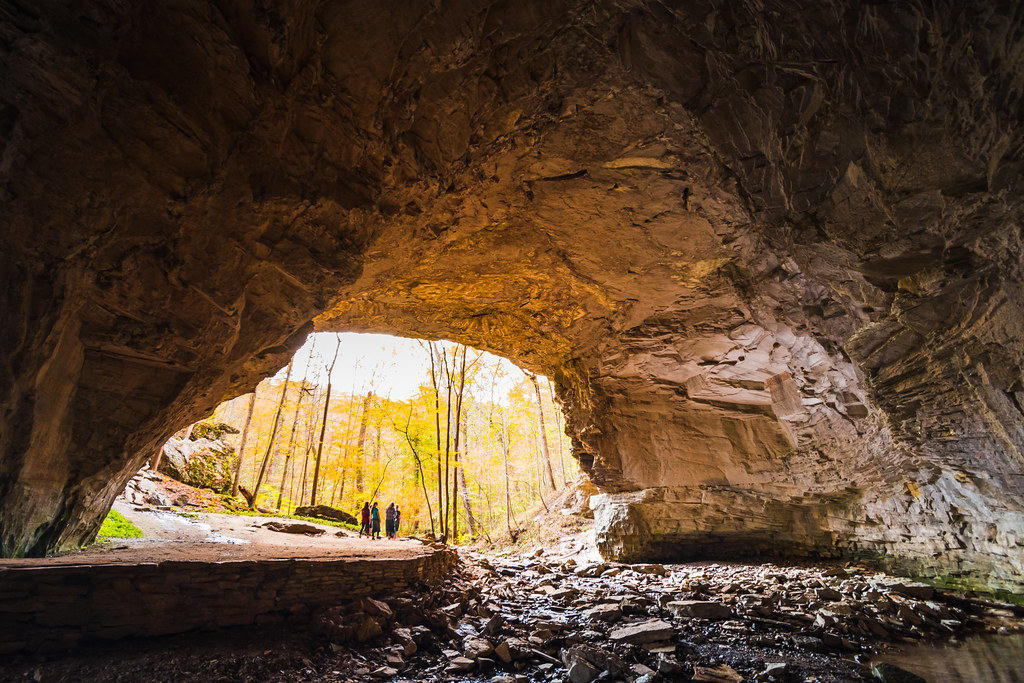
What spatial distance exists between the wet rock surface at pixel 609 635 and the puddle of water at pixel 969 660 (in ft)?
0.80

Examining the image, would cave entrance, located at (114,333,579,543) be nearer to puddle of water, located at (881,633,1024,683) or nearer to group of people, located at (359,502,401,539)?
group of people, located at (359,502,401,539)

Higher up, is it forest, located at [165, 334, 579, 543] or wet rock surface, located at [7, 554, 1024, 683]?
forest, located at [165, 334, 579, 543]

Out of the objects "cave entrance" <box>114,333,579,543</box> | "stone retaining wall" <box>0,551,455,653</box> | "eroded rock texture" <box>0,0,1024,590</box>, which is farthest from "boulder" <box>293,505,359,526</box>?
"stone retaining wall" <box>0,551,455,653</box>

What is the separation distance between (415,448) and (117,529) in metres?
8.03

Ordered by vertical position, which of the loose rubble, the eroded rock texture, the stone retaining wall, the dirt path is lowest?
the loose rubble

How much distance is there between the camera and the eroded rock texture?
3.13 m

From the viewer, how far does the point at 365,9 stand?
129 inches

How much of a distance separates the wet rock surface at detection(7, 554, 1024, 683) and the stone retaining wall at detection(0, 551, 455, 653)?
0.26m

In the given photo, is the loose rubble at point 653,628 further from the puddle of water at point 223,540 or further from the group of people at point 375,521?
the group of people at point 375,521

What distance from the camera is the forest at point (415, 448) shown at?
50.8 feet

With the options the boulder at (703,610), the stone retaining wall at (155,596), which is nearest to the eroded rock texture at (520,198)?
the stone retaining wall at (155,596)

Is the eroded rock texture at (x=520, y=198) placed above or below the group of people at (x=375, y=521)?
above

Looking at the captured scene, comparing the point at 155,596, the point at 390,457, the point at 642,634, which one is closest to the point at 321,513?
the point at 390,457

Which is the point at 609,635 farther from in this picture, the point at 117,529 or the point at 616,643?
the point at 117,529
